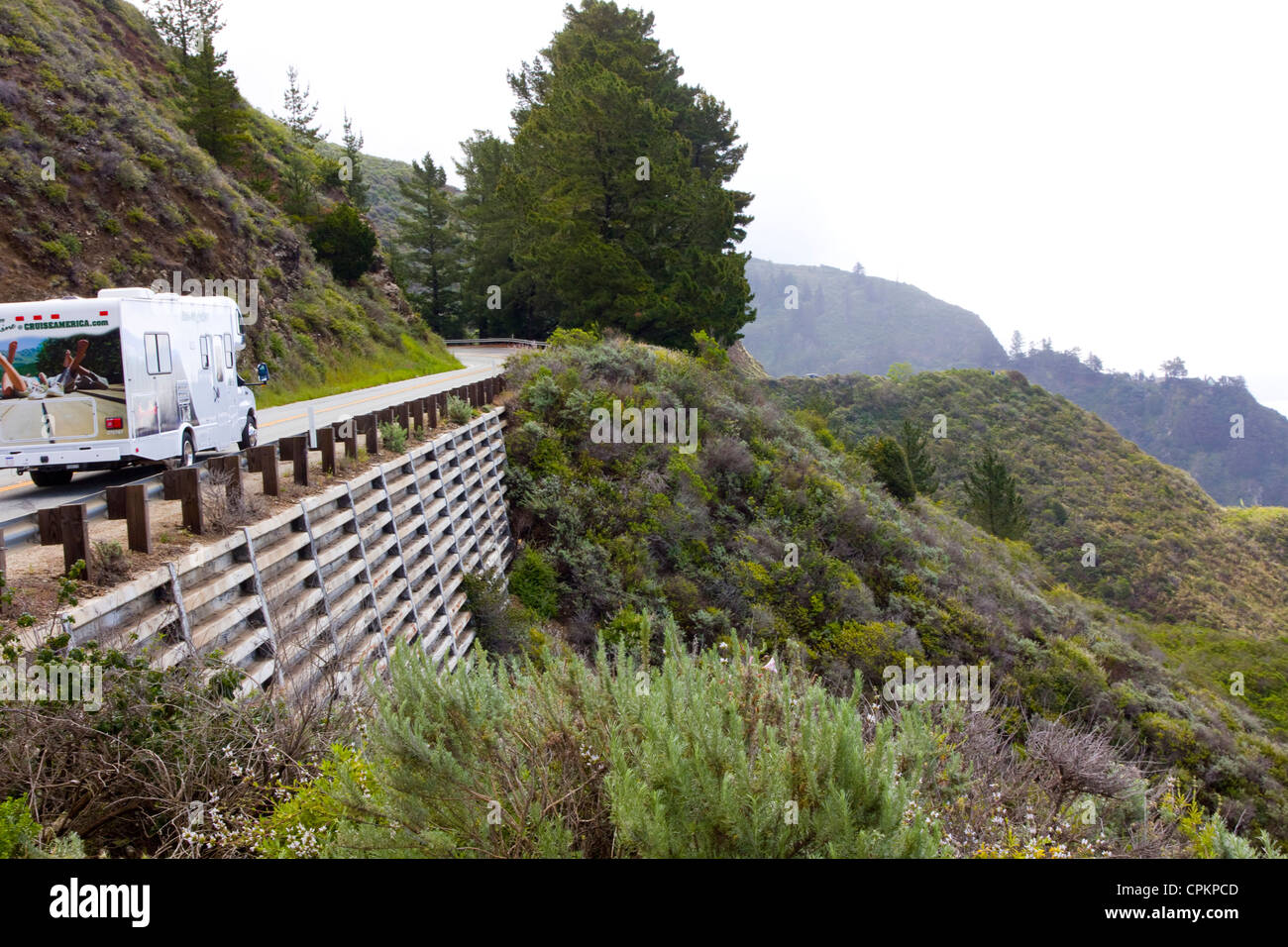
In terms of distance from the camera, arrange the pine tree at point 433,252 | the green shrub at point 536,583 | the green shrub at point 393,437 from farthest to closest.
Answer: the pine tree at point 433,252 → the green shrub at point 536,583 → the green shrub at point 393,437

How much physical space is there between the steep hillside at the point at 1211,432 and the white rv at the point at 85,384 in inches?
4722

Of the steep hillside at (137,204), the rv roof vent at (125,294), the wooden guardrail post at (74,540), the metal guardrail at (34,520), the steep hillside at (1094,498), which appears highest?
the steep hillside at (137,204)

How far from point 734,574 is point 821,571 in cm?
216

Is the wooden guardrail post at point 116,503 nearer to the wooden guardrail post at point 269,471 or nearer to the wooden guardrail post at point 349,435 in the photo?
the wooden guardrail post at point 269,471

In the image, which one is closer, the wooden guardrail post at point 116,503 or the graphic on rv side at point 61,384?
the wooden guardrail post at point 116,503

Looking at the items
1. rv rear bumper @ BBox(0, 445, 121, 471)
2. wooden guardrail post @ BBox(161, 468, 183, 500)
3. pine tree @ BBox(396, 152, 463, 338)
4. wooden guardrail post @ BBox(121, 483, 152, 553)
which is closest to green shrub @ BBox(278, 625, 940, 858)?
wooden guardrail post @ BBox(121, 483, 152, 553)

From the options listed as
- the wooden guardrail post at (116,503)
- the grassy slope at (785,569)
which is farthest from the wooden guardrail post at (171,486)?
the grassy slope at (785,569)

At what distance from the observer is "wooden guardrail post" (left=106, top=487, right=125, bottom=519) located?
550 centimetres

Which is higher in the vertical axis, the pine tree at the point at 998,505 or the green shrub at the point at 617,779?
the green shrub at the point at 617,779

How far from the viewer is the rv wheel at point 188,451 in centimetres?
995

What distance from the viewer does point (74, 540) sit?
186 inches

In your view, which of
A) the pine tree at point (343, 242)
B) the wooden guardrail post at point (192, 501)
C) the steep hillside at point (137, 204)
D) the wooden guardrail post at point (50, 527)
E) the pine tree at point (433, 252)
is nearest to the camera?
the wooden guardrail post at point (50, 527)
